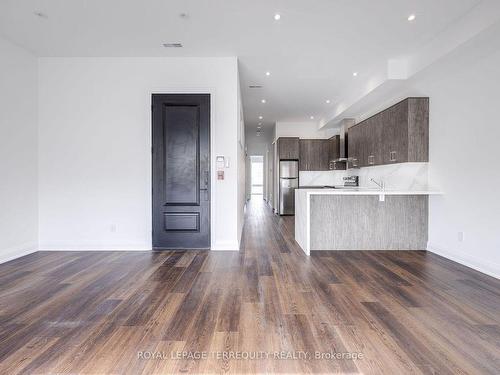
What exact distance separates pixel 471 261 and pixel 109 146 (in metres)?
5.29

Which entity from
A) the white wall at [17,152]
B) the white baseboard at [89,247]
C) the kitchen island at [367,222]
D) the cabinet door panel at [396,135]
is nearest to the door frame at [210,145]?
the white baseboard at [89,247]

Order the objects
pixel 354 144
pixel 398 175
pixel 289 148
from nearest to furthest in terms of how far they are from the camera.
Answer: pixel 398 175, pixel 354 144, pixel 289 148

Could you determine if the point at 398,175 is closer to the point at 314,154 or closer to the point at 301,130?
the point at 314,154

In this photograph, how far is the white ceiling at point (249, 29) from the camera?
9.87ft

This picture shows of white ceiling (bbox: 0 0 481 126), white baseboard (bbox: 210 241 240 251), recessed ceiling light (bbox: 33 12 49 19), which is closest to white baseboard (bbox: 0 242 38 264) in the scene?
white baseboard (bbox: 210 241 240 251)

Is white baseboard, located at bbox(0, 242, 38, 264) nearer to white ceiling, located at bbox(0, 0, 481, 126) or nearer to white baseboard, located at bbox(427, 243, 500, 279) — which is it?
white ceiling, located at bbox(0, 0, 481, 126)

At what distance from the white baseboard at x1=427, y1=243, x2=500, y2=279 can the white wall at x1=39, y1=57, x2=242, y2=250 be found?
→ 3030mm

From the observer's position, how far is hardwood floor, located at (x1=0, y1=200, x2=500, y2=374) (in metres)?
1.66

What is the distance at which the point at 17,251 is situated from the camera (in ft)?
12.9

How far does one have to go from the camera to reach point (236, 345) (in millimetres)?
1819

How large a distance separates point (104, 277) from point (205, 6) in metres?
3.22

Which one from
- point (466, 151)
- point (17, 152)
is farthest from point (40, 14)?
point (466, 151)

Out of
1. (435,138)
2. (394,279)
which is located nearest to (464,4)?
(435,138)

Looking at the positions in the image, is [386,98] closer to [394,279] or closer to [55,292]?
[394,279]
